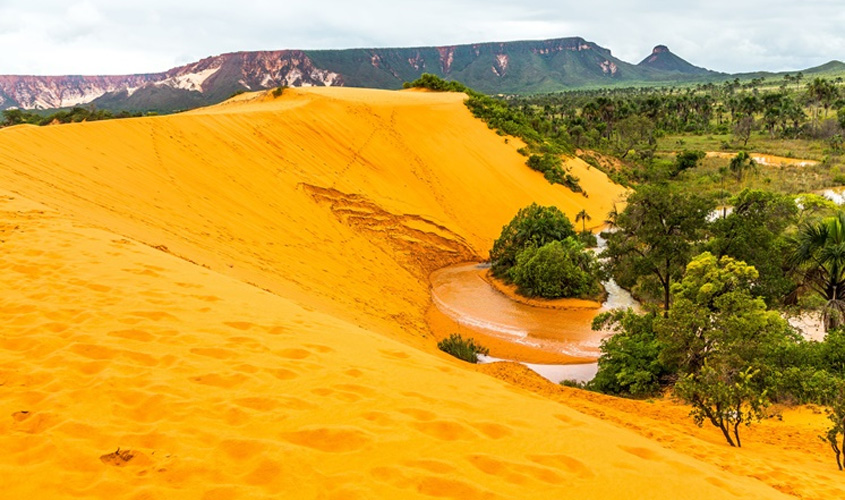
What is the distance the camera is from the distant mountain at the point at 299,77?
112562 mm

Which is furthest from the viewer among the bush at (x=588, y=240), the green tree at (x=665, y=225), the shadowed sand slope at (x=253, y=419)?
the bush at (x=588, y=240)

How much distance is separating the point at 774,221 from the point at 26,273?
15675 millimetres

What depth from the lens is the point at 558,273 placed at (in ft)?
61.7

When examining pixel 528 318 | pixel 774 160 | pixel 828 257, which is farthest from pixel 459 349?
pixel 774 160

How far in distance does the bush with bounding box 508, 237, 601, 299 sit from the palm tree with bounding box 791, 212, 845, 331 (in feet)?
23.5

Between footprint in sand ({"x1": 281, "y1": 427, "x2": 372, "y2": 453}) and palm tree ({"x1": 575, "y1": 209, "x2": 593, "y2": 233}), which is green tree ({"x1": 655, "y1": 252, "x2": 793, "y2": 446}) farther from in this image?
palm tree ({"x1": 575, "y1": 209, "x2": 593, "y2": 233})

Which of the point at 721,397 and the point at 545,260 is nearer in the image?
the point at 721,397

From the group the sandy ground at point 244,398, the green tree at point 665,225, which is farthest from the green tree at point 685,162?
the sandy ground at point 244,398

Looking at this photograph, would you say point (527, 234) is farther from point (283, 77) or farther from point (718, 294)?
point (283, 77)

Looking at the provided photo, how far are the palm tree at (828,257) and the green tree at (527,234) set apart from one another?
10.3m

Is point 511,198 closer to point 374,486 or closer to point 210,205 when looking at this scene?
point 210,205

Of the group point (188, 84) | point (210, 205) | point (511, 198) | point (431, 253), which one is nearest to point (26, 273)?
point (210, 205)

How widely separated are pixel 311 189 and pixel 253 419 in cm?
1813

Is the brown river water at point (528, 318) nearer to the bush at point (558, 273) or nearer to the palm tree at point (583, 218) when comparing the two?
the bush at point (558, 273)
